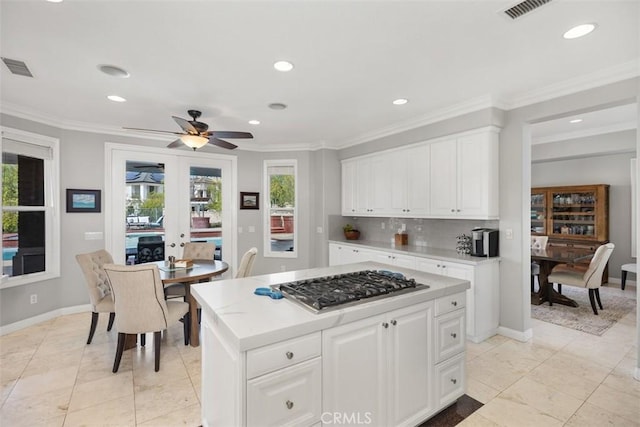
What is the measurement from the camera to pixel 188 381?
2.65 meters

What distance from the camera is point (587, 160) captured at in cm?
611

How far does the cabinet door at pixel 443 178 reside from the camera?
3803mm

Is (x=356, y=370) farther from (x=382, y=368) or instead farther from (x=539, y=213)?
(x=539, y=213)

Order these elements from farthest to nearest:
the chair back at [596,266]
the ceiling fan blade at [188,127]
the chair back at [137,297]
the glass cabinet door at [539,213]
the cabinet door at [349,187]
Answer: the glass cabinet door at [539,213] < the cabinet door at [349,187] < the chair back at [596,266] < the ceiling fan blade at [188,127] < the chair back at [137,297]

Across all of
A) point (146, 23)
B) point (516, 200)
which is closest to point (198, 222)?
point (146, 23)

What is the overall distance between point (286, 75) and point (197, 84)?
0.89 meters

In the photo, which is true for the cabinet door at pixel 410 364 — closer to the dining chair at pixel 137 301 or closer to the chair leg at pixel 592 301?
the dining chair at pixel 137 301

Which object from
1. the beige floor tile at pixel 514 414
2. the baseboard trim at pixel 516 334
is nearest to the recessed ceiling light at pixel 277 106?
the beige floor tile at pixel 514 414

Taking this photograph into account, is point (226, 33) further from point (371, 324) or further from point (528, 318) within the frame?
point (528, 318)

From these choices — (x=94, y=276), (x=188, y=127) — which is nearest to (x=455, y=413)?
(x=188, y=127)

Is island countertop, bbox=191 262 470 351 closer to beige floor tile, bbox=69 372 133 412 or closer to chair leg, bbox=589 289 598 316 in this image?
beige floor tile, bbox=69 372 133 412

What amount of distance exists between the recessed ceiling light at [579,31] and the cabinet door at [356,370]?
2350 mm

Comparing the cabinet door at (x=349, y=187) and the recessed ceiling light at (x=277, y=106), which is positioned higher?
the recessed ceiling light at (x=277, y=106)

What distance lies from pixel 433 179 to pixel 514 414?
2607 millimetres
